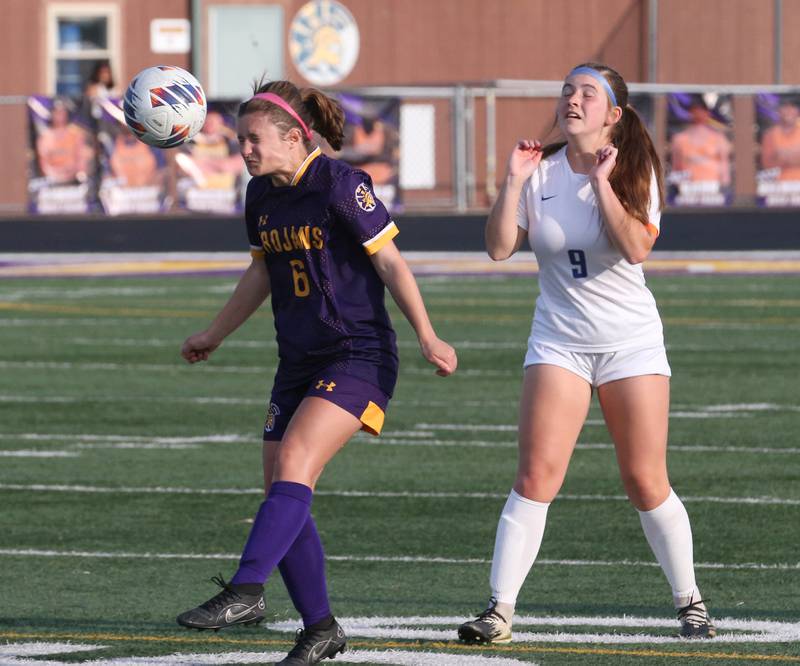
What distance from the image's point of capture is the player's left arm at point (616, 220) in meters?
6.70

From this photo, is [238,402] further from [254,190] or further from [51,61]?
[51,61]

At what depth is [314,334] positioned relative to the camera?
6648mm

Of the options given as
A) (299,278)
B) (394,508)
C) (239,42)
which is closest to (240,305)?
(299,278)

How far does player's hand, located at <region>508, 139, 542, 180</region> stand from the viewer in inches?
271

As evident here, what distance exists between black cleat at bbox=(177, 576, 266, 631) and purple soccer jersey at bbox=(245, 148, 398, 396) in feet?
2.52

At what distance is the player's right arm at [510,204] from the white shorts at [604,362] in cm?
35

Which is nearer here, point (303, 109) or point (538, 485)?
point (303, 109)

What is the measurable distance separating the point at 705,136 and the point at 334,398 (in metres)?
26.5

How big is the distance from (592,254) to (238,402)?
26.8 ft

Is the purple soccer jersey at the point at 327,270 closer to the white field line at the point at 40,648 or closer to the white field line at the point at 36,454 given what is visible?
the white field line at the point at 40,648

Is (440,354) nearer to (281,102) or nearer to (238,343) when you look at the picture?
(281,102)

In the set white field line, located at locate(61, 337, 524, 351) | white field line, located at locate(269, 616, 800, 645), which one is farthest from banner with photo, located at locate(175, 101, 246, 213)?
white field line, located at locate(269, 616, 800, 645)

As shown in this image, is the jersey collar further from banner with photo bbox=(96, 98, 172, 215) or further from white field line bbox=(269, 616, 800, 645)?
banner with photo bbox=(96, 98, 172, 215)

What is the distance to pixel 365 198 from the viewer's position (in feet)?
21.8
